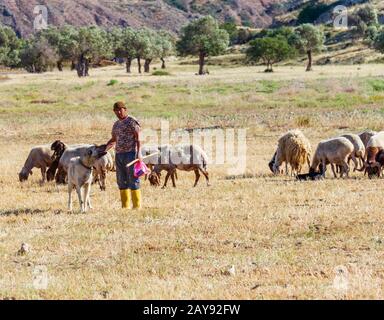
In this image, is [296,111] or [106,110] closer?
[296,111]

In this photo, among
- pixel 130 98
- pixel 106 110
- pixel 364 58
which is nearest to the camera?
pixel 106 110

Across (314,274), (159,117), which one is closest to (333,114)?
(159,117)

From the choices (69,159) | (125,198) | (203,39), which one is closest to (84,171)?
(125,198)

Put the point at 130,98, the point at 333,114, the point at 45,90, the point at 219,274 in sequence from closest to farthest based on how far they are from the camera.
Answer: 1. the point at 219,274
2. the point at 333,114
3. the point at 130,98
4. the point at 45,90

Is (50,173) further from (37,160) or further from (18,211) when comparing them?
(18,211)

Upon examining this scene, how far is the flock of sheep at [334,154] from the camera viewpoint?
58.6ft

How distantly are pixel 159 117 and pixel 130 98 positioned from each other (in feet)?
35.7

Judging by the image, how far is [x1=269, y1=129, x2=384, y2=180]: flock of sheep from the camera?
17.9 metres

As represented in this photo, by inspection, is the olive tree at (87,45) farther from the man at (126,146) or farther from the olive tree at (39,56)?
the man at (126,146)

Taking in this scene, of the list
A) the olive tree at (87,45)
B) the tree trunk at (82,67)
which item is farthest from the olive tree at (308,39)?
the tree trunk at (82,67)

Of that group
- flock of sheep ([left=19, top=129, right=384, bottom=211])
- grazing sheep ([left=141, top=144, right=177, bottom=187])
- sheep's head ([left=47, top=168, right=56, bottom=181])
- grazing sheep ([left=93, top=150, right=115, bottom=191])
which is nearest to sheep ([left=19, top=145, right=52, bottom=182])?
flock of sheep ([left=19, top=129, right=384, bottom=211])

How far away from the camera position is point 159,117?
3775 centimetres

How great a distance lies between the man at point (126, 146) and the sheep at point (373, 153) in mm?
6925
